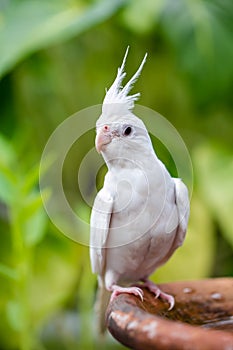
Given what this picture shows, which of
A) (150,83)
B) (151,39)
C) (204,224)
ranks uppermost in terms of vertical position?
(151,39)

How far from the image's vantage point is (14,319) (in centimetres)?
117

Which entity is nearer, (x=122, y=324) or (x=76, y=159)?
(x=122, y=324)

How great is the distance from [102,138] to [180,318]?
0.21m

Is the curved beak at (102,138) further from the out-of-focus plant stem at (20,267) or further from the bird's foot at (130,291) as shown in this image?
the out-of-focus plant stem at (20,267)

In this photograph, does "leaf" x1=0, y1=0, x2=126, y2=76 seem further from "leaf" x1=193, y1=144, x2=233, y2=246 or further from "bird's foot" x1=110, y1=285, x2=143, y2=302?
"bird's foot" x1=110, y1=285, x2=143, y2=302

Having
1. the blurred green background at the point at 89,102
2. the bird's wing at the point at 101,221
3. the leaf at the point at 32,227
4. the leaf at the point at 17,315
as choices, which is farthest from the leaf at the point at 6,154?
the bird's wing at the point at 101,221

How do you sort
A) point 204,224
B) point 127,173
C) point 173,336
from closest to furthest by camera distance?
point 173,336
point 127,173
point 204,224

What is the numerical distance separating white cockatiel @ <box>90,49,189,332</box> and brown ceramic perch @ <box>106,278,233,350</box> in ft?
0.06

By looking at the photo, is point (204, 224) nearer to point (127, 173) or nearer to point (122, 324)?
point (127, 173)

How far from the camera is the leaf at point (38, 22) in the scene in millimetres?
1414

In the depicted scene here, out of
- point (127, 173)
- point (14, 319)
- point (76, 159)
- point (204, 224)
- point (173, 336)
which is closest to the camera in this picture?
point (173, 336)

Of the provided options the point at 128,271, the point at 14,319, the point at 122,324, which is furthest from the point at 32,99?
the point at 122,324

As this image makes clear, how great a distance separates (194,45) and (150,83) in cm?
19

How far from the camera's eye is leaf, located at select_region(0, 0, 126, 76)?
1414 millimetres
